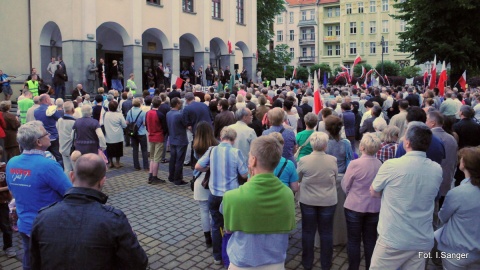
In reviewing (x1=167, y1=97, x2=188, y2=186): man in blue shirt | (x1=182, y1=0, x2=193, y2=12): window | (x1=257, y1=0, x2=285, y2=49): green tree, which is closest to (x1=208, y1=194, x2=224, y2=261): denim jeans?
(x1=167, y1=97, x2=188, y2=186): man in blue shirt

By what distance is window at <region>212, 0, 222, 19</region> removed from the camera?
3077 centimetres

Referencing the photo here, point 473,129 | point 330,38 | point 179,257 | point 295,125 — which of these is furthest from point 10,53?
point 330,38

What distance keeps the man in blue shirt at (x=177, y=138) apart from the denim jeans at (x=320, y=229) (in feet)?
16.0

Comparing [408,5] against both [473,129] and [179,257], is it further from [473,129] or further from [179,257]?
[179,257]

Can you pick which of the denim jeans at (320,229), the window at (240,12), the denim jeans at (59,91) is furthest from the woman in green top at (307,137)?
the window at (240,12)

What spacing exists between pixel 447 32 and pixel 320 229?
26.2 metres

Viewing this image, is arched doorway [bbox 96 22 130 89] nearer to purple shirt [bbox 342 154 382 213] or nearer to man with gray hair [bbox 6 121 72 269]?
man with gray hair [bbox 6 121 72 269]

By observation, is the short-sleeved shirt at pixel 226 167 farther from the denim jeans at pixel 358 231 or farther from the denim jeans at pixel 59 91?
the denim jeans at pixel 59 91

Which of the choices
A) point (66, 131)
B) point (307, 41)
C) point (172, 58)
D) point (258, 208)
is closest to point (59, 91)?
point (172, 58)

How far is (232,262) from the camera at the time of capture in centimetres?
327

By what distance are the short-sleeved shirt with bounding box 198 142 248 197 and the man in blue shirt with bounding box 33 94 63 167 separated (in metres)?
5.57

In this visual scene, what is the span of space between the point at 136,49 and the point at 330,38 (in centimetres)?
5895

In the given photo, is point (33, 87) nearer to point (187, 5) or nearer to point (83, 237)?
point (187, 5)

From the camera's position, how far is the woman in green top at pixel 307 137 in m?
6.10
